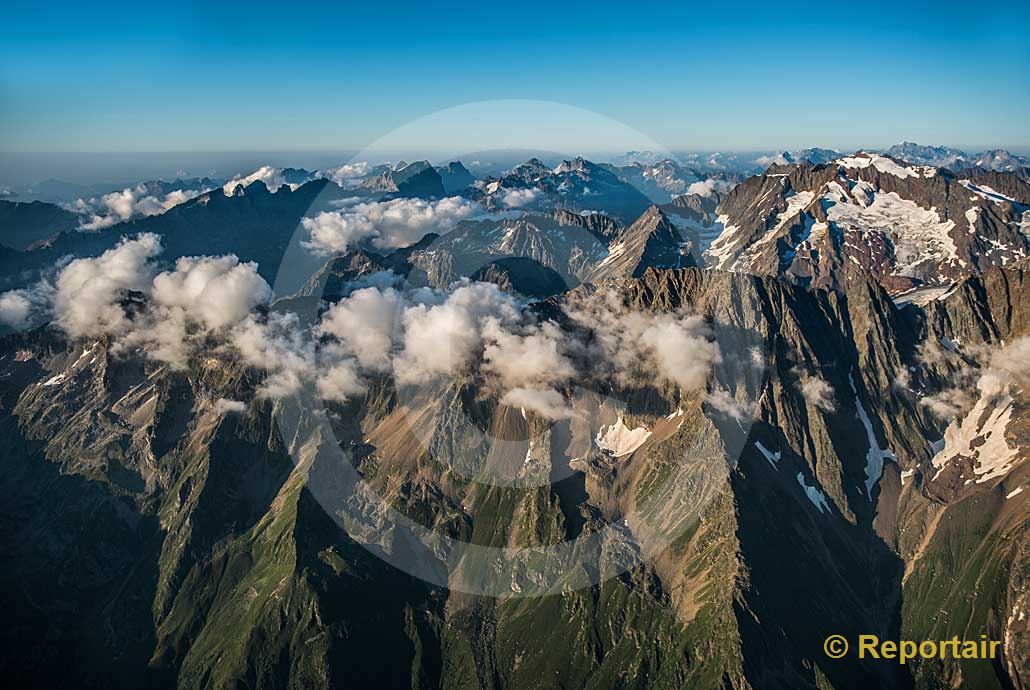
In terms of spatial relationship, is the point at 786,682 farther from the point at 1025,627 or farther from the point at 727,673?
the point at 1025,627

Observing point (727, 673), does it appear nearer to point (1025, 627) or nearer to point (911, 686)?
point (911, 686)

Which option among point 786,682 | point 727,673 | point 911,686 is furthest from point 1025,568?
point 727,673

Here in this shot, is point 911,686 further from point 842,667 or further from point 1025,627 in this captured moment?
point 1025,627

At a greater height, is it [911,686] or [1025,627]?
[1025,627]

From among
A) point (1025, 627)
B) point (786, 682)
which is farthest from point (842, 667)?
point (1025, 627)

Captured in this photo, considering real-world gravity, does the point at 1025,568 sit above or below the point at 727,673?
above

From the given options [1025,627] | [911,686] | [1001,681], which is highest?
[1025,627]

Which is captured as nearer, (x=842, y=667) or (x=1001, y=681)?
(x=1001, y=681)
